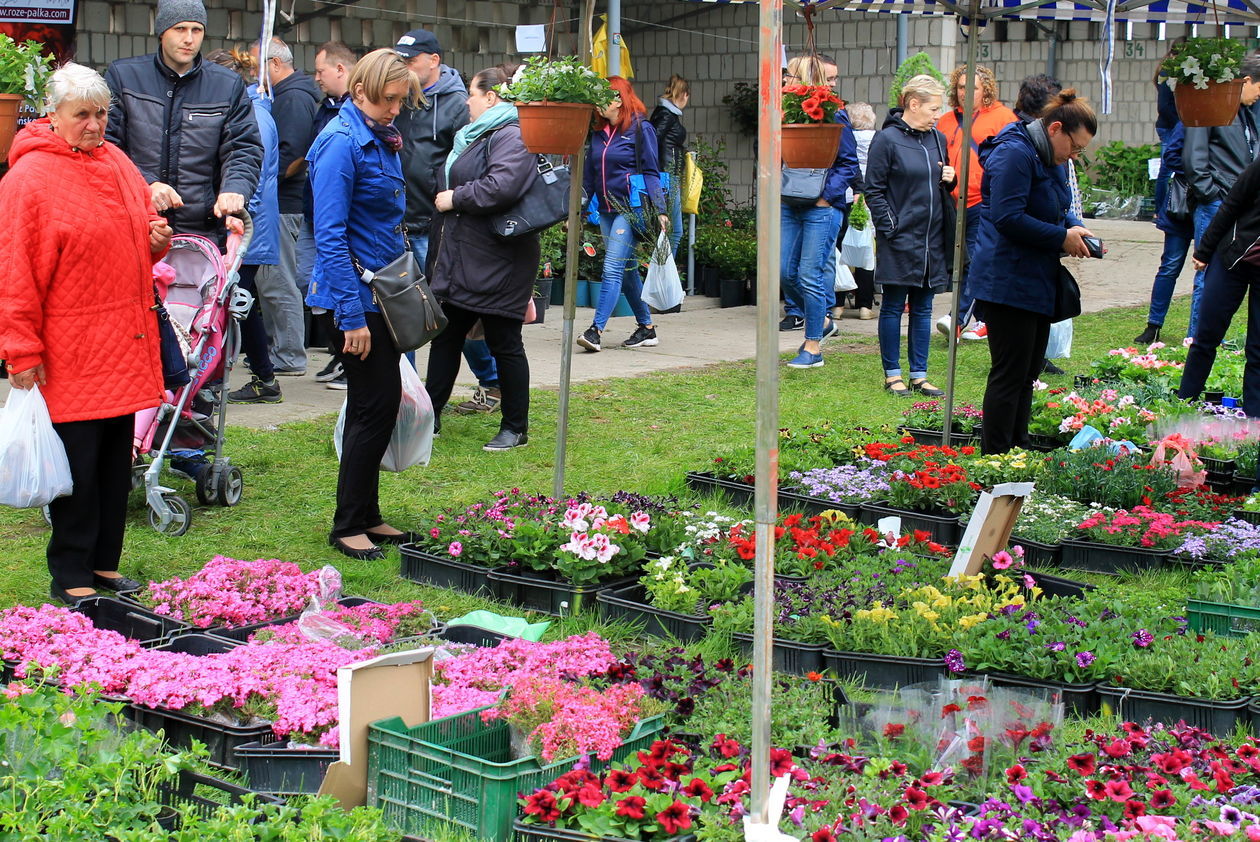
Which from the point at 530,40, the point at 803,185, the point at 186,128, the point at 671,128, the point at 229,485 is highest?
the point at 530,40

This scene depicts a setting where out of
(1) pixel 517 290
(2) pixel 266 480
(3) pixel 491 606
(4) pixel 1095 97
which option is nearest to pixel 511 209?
(1) pixel 517 290

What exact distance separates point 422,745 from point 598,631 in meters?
1.53

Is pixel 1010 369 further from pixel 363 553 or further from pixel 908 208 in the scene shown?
pixel 363 553

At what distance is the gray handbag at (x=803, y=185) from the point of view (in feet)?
32.6

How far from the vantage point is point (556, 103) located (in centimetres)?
550

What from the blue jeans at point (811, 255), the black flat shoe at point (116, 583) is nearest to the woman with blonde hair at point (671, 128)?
the blue jeans at point (811, 255)

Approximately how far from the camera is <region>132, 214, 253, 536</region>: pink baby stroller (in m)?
5.84

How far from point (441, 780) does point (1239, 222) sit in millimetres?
5737

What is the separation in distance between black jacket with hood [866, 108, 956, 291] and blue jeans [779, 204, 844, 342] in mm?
970

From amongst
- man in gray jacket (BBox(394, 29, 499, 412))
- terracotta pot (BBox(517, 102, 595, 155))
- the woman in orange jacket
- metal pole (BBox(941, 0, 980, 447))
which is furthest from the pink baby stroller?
the woman in orange jacket

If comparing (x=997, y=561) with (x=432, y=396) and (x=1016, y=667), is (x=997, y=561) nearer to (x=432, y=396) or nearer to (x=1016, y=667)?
(x=1016, y=667)

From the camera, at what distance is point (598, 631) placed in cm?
474

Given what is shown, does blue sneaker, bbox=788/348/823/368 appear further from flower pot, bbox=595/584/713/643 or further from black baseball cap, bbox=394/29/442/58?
flower pot, bbox=595/584/713/643

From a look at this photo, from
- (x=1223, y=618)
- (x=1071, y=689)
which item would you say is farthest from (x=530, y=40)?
(x=1071, y=689)
